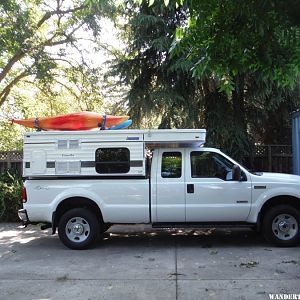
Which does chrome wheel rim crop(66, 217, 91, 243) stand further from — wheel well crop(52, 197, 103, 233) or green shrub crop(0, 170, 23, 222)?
green shrub crop(0, 170, 23, 222)

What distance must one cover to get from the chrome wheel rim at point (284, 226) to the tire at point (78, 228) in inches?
130

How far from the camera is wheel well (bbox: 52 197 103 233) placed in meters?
8.49

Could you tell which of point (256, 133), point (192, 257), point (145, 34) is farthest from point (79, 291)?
point (256, 133)

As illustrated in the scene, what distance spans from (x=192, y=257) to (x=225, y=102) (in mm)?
6283

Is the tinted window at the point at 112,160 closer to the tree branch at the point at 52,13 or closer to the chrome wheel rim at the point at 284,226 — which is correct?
the chrome wheel rim at the point at 284,226

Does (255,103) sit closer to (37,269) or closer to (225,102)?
(225,102)

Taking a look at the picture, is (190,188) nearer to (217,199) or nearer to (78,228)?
(217,199)

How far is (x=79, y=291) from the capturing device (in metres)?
5.87

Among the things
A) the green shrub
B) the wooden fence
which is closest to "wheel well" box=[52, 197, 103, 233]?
the green shrub

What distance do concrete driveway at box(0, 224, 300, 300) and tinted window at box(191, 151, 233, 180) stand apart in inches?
53.3

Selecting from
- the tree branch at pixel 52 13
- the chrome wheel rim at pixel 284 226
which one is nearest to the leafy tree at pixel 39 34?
the tree branch at pixel 52 13

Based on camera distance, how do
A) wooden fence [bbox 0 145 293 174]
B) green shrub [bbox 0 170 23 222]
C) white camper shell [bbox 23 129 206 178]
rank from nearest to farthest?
white camper shell [bbox 23 129 206 178] < green shrub [bbox 0 170 23 222] < wooden fence [bbox 0 145 293 174]

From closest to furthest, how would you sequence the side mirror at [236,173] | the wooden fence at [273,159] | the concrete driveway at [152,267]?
the concrete driveway at [152,267]
the side mirror at [236,173]
the wooden fence at [273,159]

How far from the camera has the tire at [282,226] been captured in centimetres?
828
